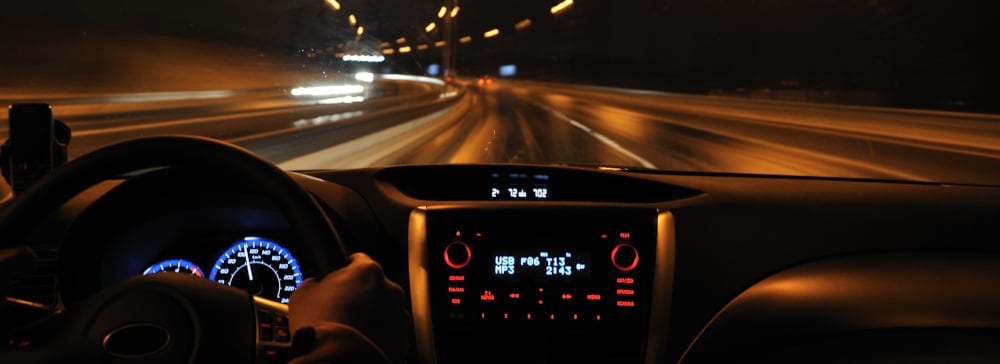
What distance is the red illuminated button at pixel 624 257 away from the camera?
3357 mm

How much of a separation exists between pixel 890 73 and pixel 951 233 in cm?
1191

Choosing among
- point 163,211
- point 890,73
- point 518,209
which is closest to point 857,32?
point 890,73

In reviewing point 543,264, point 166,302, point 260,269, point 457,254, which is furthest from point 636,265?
point 166,302

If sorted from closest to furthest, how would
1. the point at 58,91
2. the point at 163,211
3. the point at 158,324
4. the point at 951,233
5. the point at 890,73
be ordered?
the point at 158,324, the point at 163,211, the point at 951,233, the point at 58,91, the point at 890,73

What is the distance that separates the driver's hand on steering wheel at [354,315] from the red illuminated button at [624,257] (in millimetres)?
1553

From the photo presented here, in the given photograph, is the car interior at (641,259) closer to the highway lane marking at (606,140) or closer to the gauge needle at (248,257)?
the gauge needle at (248,257)

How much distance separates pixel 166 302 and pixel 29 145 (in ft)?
7.15

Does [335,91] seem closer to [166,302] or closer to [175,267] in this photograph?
[175,267]

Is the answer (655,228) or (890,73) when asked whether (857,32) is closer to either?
(890,73)

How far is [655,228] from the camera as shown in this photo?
3.39 m

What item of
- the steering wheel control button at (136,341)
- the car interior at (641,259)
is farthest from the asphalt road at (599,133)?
the steering wheel control button at (136,341)

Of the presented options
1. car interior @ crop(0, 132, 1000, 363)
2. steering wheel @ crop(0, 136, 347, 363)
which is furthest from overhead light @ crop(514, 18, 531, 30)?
steering wheel @ crop(0, 136, 347, 363)

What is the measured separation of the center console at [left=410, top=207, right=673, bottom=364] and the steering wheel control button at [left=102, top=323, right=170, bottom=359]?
1589 millimetres

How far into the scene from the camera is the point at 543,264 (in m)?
3.39
